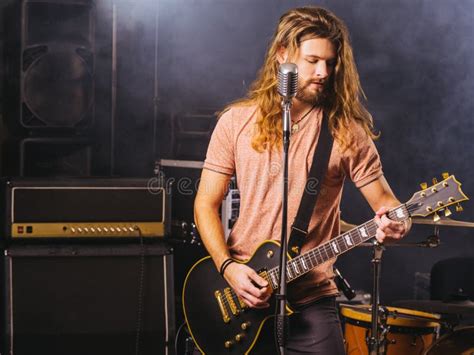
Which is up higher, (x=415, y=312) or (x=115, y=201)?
(x=115, y=201)

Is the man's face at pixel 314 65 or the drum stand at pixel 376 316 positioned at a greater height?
the man's face at pixel 314 65

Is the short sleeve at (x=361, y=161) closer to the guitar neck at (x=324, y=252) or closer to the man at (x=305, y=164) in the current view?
the man at (x=305, y=164)

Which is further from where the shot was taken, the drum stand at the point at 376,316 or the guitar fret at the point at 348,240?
the drum stand at the point at 376,316

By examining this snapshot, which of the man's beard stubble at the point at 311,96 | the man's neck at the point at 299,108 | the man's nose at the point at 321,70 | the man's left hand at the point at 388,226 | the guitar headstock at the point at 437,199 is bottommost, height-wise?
the man's left hand at the point at 388,226

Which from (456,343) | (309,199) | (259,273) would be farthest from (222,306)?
(456,343)

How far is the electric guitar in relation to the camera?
2.84 meters

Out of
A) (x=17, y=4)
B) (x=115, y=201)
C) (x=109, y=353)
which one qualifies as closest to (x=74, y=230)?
(x=115, y=201)

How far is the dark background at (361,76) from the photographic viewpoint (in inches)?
220

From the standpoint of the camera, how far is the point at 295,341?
2977 mm

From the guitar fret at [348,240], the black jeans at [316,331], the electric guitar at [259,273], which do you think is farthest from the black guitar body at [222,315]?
the guitar fret at [348,240]

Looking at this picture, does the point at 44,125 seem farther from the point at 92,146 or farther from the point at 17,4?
the point at 17,4

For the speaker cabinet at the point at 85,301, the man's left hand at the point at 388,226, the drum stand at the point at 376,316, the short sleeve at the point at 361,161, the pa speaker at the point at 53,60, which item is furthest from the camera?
the pa speaker at the point at 53,60

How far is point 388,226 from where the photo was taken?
281 cm

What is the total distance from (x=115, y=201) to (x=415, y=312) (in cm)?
176
